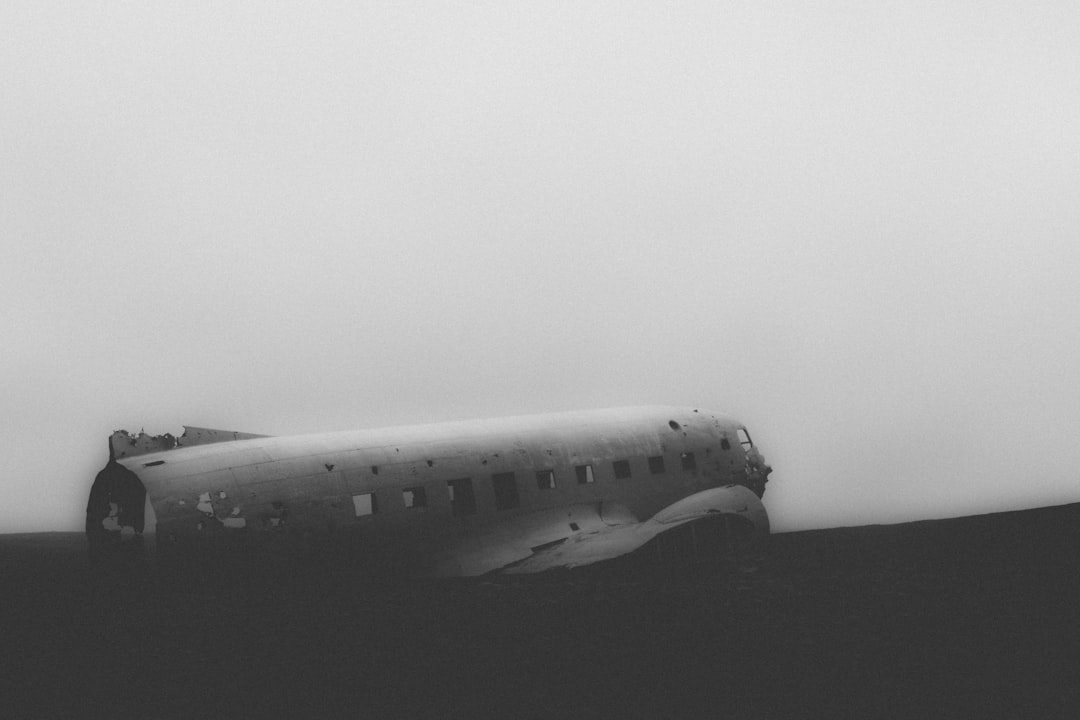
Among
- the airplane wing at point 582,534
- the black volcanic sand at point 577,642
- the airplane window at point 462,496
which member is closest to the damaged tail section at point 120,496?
the black volcanic sand at point 577,642

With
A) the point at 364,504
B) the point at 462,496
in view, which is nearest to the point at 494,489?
the point at 462,496

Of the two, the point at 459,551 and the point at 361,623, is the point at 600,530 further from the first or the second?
the point at 361,623

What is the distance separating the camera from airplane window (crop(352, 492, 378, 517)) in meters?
18.9

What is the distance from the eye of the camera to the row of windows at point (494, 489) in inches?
753

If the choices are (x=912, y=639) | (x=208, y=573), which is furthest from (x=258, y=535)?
(x=912, y=639)

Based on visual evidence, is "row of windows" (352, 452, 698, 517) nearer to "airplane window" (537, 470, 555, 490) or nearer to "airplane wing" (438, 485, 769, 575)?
"airplane window" (537, 470, 555, 490)

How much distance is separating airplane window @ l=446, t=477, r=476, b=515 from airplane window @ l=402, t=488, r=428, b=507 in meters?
0.64

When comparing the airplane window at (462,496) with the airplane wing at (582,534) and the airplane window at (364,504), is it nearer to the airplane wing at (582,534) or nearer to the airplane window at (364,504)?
the airplane wing at (582,534)

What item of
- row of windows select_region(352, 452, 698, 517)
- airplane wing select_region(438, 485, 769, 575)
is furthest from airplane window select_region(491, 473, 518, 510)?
airplane wing select_region(438, 485, 769, 575)

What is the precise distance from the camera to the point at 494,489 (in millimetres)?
20828

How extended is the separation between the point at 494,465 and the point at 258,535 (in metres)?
5.88

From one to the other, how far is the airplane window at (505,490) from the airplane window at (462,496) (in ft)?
2.14

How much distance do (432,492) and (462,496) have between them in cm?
82

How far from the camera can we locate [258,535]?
17.7 metres
